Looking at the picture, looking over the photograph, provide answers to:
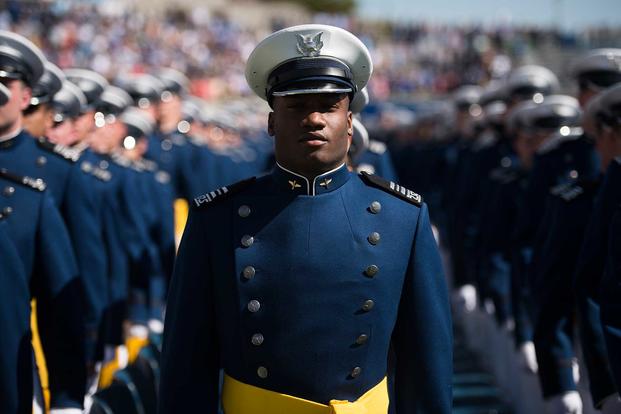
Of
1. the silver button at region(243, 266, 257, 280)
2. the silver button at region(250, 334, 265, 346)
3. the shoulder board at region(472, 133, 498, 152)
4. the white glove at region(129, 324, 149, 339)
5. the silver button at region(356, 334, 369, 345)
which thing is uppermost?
the shoulder board at region(472, 133, 498, 152)

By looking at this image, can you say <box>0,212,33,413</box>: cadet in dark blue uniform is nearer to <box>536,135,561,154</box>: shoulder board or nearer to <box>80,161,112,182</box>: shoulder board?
<box>80,161,112,182</box>: shoulder board

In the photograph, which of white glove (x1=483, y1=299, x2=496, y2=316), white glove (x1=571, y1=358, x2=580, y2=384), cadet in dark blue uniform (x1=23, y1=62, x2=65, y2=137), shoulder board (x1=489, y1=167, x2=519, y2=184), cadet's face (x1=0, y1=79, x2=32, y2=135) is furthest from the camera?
white glove (x1=483, y1=299, x2=496, y2=316)

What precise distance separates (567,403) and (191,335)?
2.51 m

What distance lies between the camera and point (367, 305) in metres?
2.95

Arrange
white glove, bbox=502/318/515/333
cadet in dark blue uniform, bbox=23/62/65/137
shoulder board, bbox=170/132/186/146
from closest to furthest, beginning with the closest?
cadet in dark blue uniform, bbox=23/62/65/137
white glove, bbox=502/318/515/333
shoulder board, bbox=170/132/186/146

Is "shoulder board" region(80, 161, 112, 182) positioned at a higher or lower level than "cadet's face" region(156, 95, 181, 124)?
lower

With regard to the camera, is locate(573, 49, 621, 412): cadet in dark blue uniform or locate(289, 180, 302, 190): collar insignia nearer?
locate(289, 180, 302, 190): collar insignia

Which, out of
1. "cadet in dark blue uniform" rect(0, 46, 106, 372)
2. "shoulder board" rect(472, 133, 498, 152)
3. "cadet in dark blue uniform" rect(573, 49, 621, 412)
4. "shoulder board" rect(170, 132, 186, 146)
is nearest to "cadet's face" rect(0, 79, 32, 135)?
"cadet in dark blue uniform" rect(0, 46, 106, 372)

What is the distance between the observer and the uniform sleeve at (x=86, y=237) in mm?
5051

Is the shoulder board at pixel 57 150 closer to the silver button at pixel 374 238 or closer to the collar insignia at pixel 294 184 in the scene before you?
the collar insignia at pixel 294 184

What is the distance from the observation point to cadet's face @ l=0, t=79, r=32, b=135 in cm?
430

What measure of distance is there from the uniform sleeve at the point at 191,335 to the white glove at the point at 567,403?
94.2 inches

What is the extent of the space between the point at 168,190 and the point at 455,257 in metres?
3.28

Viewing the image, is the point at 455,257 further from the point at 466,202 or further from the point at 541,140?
the point at 541,140
